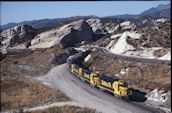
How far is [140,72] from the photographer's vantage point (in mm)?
45094

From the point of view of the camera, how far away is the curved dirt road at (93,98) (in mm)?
27062

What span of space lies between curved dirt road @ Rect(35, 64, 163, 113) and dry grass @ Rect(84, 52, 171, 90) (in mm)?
8157

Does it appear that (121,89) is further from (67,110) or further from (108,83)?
(67,110)

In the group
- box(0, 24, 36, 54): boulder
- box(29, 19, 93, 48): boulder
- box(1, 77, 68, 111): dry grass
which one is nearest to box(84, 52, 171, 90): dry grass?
box(1, 77, 68, 111): dry grass

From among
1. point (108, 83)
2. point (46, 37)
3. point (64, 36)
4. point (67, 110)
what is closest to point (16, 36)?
point (46, 37)

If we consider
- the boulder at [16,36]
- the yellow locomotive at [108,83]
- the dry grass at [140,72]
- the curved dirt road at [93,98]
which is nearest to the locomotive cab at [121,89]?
the yellow locomotive at [108,83]

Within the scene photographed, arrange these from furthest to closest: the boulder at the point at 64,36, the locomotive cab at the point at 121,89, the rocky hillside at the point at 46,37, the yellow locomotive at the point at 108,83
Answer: the boulder at the point at 64,36 → the rocky hillside at the point at 46,37 → the yellow locomotive at the point at 108,83 → the locomotive cab at the point at 121,89

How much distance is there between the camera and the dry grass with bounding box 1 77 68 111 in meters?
25.8

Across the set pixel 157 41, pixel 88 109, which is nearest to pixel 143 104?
pixel 88 109

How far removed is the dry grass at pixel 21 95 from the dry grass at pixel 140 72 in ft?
57.5

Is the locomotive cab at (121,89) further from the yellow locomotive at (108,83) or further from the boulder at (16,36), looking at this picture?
the boulder at (16,36)

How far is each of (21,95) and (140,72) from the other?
29540mm

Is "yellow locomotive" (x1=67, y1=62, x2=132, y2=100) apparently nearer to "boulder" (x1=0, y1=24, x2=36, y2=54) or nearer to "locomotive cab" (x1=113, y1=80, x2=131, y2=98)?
"locomotive cab" (x1=113, y1=80, x2=131, y2=98)

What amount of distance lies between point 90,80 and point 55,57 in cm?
3809
